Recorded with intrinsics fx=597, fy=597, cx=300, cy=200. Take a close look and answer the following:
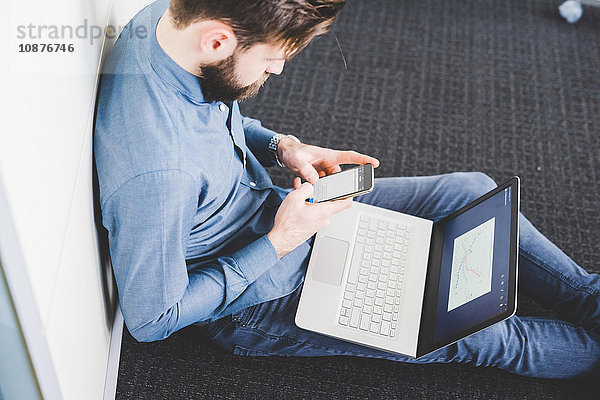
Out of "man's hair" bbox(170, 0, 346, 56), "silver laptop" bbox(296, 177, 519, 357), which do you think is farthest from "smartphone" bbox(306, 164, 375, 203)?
"man's hair" bbox(170, 0, 346, 56)

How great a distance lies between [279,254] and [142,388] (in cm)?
50

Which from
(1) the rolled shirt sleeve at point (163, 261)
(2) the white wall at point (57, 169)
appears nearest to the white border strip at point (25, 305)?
(2) the white wall at point (57, 169)

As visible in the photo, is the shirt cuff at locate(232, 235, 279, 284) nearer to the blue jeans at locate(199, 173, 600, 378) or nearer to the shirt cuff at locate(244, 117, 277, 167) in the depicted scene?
the blue jeans at locate(199, 173, 600, 378)

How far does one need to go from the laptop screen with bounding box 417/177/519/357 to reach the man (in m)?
0.11

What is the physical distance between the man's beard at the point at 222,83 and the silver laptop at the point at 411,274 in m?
0.40

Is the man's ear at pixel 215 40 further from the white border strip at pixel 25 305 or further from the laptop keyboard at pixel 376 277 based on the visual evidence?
the laptop keyboard at pixel 376 277

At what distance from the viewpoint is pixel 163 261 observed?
0.89 meters

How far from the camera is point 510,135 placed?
1.91 m

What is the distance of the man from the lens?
84cm

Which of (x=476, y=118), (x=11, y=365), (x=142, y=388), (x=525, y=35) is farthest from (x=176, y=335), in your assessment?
(x=525, y=35)

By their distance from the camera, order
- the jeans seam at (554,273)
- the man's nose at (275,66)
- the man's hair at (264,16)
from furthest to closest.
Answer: the jeans seam at (554,273) → the man's nose at (275,66) → the man's hair at (264,16)

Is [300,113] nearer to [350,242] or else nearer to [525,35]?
[350,242]

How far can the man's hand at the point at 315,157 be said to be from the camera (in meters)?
1.24

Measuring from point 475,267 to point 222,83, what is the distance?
1.93 feet
